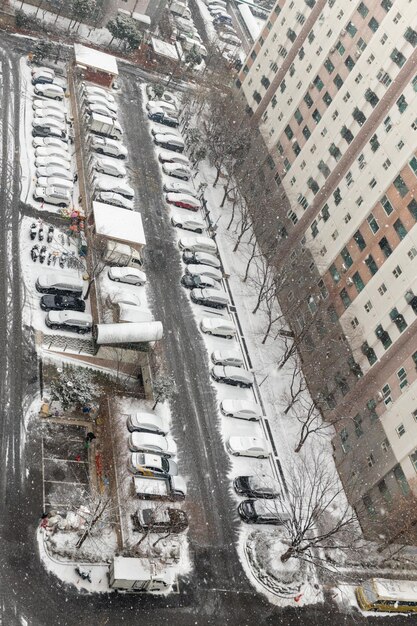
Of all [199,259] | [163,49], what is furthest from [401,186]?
[163,49]

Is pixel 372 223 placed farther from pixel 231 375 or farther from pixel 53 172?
pixel 53 172

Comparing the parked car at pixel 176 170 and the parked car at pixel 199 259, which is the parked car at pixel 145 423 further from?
the parked car at pixel 176 170

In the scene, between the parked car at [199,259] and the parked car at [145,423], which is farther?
the parked car at [199,259]

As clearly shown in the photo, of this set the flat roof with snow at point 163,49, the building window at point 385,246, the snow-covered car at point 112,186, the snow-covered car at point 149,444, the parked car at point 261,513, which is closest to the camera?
the parked car at point 261,513

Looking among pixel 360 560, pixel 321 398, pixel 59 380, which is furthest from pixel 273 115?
pixel 360 560

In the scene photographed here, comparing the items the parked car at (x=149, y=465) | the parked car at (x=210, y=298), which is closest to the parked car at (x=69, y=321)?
the parked car at (x=210, y=298)

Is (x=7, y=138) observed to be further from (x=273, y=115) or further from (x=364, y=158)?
(x=364, y=158)

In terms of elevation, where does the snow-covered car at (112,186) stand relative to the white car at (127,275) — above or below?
above

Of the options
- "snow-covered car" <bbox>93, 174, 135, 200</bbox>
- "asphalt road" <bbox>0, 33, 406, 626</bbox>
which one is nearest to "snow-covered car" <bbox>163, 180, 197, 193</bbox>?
"snow-covered car" <bbox>93, 174, 135, 200</bbox>
